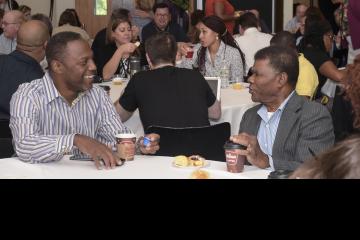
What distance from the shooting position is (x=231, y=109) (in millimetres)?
4457

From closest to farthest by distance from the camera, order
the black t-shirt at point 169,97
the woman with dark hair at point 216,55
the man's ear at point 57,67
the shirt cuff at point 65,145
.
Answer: the shirt cuff at point 65,145, the man's ear at point 57,67, the black t-shirt at point 169,97, the woman with dark hair at point 216,55

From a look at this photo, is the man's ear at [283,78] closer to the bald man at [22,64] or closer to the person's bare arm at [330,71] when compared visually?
the bald man at [22,64]

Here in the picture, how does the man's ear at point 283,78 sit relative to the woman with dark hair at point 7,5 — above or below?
below

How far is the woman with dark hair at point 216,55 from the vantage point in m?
5.58

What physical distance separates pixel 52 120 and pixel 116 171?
530 millimetres

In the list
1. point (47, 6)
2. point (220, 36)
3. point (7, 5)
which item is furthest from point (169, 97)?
point (47, 6)

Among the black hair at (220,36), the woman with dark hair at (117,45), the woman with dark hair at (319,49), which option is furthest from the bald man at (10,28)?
the woman with dark hair at (319,49)

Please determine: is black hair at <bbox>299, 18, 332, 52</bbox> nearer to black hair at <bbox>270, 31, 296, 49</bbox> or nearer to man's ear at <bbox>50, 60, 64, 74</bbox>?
black hair at <bbox>270, 31, 296, 49</bbox>

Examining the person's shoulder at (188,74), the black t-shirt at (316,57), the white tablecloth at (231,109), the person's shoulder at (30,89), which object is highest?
the person's shoulder at (30,89)

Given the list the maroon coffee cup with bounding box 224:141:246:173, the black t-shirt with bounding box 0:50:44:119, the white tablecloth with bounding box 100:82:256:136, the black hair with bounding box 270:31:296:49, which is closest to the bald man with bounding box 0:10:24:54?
the white tablecloth with bounding box 100:82:256:136

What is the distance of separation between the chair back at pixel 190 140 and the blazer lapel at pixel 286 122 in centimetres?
49

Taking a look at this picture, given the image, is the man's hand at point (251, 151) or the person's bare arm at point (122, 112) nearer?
the man's hand at point (251, 151)

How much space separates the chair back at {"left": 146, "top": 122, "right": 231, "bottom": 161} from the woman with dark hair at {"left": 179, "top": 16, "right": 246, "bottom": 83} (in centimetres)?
222

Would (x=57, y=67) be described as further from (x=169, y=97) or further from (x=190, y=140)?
(x=169, y=97)
